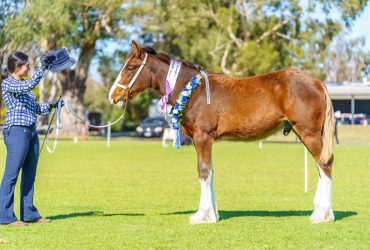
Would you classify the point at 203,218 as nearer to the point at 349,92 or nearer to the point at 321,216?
the point at 321,216

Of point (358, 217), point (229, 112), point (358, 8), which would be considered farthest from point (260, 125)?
point (358, 8)

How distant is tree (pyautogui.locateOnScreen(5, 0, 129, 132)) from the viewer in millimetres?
49719

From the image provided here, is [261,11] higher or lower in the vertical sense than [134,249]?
higher

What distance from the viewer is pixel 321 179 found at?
11.7m

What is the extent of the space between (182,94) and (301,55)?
5003 centimetres

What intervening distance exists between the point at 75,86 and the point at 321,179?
1922 inches

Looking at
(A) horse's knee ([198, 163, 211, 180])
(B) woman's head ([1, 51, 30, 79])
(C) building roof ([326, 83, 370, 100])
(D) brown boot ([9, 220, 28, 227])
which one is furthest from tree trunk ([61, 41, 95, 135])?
(D) brown boot ([9, 220, 28, 227])

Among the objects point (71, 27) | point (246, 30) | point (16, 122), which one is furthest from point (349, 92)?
point (16, 122)

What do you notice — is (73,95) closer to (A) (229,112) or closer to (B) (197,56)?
(B) (197,56)

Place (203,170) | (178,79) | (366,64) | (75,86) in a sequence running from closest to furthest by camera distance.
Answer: (203,170), (178,79), (75,86), (366,64)

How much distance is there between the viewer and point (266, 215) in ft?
41.1

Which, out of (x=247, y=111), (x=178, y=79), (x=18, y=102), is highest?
(x=178, y=79)

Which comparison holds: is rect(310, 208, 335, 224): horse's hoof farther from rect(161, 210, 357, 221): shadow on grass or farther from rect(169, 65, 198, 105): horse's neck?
rect(169, 65, 198, 105): horse's neck

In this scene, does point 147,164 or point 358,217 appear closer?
point 358,217
